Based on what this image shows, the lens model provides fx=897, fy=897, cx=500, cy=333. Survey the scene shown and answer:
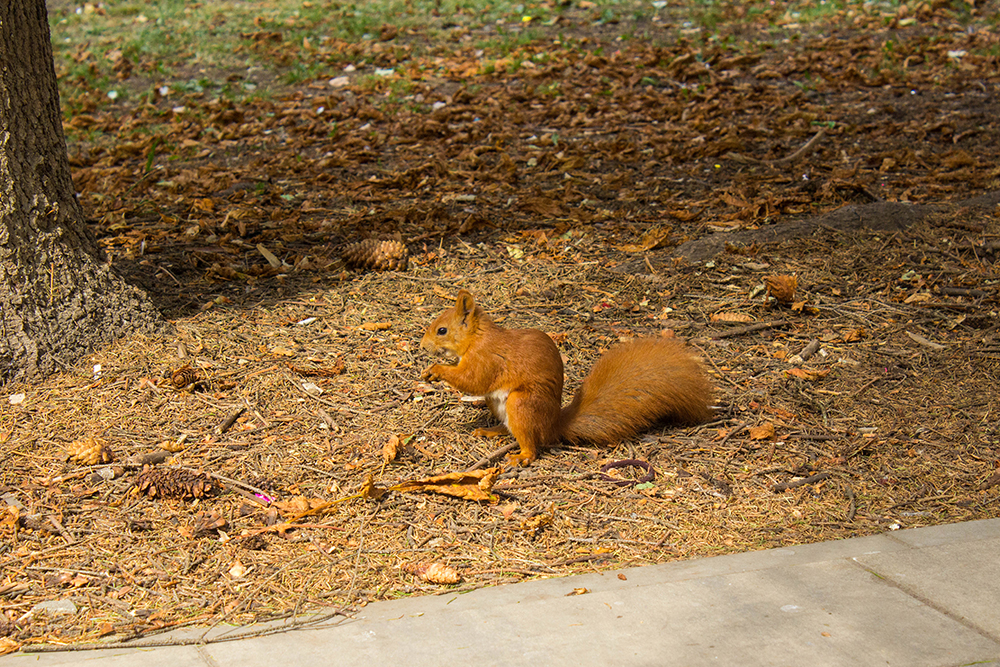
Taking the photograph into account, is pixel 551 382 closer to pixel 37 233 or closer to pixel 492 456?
pixel 492 456

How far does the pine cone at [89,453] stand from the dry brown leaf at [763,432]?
2649 millimetres

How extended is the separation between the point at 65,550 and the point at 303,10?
10.3 metres

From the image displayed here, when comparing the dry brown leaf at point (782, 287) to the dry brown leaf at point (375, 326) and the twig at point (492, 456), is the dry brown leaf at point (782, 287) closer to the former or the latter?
the twig at point (492, 456)

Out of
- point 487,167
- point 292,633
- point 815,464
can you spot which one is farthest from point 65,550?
point 487,167

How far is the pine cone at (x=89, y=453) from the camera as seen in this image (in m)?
3.52

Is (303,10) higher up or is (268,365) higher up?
(303,10)

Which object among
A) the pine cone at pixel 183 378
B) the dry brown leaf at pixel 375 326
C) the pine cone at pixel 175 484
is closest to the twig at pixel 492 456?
the pine cone at pixel 175 484

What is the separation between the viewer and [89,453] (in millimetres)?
3531

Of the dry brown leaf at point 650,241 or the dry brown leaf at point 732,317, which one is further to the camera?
the dry brown leaf at point 650,241

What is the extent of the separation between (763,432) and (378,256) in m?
2.62

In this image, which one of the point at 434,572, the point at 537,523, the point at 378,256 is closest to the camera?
the point at 434,572

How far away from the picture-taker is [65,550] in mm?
3055

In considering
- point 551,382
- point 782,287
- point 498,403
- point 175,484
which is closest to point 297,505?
point 175,484

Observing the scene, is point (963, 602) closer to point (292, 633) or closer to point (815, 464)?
point (815, 464)
